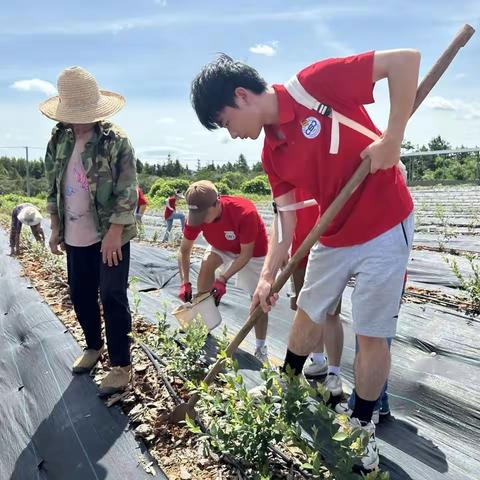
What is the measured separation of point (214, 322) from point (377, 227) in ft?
5.31

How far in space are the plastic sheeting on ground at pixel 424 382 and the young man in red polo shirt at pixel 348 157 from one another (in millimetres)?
436

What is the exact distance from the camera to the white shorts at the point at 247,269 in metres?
3.14

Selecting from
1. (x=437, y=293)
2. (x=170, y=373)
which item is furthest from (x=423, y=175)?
(x=170, y=373)

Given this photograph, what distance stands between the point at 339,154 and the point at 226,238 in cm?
151

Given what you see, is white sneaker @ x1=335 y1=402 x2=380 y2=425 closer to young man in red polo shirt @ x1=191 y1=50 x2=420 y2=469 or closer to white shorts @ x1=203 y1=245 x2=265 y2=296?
young man in red polo shirt @ x1=191 y1=50 x2=420 y2=469

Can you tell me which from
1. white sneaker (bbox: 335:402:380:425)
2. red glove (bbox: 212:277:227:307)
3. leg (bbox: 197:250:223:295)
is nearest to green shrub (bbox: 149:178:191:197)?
leg (bbox: 197:250:223:295)

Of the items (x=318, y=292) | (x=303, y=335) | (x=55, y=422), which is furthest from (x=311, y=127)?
(x=55, y=422)

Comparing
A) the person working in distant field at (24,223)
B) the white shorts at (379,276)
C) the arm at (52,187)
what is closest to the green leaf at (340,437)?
the white shorts at (379,276)

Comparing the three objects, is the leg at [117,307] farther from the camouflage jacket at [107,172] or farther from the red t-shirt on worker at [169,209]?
the red t-shirt on worker at [169,209]

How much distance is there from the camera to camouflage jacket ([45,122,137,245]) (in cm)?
241

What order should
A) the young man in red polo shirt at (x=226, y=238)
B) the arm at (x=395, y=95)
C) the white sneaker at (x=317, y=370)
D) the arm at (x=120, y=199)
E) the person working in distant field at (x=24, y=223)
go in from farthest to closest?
the person working in distant field at (x=24, y=223)
the young man in red polo shirt at (x=226, y=238)
the white sneaker at (x=317, y=370)
the arm at (x=120, y=199)
the arm at (x=395, y=95)

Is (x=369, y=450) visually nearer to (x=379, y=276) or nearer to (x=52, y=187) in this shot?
(x=379, y=276)

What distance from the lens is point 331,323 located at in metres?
2.44

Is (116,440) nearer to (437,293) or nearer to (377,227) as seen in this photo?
(377,227)
